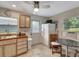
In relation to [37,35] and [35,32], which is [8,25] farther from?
[37,35]

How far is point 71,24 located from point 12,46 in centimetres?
291

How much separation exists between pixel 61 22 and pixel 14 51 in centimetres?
301

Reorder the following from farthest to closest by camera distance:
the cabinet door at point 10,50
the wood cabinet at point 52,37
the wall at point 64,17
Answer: the wood cabinet at point 52,37 → the wall at point 64,17 → the cabinet door at point 10,50

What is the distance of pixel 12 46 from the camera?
3.62 m

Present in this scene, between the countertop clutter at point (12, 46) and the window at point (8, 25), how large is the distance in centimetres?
66

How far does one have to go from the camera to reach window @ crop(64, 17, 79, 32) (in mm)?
4231

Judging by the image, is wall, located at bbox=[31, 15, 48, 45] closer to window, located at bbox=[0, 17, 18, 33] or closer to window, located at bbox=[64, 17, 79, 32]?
window, located at bbox=[0, 17, 18, 33]

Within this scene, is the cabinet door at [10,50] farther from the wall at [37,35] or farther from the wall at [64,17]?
the wall at [64,17]

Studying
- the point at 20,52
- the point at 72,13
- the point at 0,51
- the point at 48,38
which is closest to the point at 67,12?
the point at 72,13

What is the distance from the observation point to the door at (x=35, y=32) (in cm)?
616

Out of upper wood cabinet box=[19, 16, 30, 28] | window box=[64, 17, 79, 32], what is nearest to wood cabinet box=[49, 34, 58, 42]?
window box=[64, 17, 79, 32]

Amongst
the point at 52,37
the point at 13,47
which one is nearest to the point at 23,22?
the point at 13,47

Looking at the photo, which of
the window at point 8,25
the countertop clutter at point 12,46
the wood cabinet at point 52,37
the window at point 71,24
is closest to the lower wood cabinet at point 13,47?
the countertop clutter at point 12,46

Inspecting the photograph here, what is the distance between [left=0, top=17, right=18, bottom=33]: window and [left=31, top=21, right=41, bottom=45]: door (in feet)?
5.23
